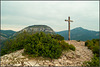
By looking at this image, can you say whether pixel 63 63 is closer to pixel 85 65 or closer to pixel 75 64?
pixel 75 64

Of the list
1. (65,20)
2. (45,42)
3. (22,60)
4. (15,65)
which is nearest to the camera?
(15,65)

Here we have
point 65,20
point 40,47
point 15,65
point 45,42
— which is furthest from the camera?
point 65,20

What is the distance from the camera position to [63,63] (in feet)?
18.4

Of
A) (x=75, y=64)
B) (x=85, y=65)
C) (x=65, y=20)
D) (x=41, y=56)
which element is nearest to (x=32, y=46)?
(x=41, y=56)

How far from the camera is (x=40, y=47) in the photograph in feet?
19.6

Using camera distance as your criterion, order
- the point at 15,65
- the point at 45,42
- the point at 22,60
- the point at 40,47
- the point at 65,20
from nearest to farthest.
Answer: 1. the point at 15,65
2. the point at 22,60
3. the point at 40,47
4. the point at 45,42
5. the point at 65,20

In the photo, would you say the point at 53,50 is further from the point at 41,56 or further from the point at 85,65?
the point at 85,65

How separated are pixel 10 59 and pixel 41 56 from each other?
7.30 ft

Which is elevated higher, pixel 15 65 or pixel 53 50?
pixel 53 50

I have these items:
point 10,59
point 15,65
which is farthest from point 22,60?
point 10,59

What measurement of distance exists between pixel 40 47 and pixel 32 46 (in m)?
0.61

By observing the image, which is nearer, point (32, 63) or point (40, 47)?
point (32, 63)

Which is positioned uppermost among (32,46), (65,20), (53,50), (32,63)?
(65,20)

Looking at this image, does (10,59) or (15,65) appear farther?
(10,59)
